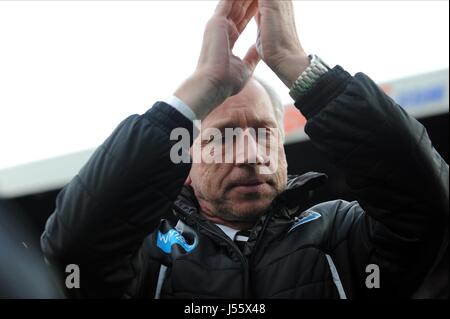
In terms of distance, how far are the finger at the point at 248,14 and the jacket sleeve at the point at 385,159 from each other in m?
0.21

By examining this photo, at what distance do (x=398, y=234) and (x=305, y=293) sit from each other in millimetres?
173

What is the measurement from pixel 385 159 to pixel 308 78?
0.56ft

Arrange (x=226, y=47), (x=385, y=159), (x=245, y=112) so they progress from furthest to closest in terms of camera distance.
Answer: (x=245, y=112)
(x=226, y=47)
(x=385, y=159)

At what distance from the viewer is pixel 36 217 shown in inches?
67.0

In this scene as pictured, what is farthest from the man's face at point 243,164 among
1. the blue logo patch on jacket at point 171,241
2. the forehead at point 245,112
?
the blue logo patch on jacket at point 171,241

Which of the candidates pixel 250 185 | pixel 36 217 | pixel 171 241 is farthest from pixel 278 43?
pixel 36 217

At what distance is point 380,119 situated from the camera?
810mm

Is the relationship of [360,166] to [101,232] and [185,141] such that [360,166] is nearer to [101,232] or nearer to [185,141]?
[185,141]

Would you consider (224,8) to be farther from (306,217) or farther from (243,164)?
(306,217)

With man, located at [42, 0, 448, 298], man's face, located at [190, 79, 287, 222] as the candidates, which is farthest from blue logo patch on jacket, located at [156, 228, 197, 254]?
man's face, located at [190, 79, 287, 222]

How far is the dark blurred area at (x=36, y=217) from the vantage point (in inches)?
34.2

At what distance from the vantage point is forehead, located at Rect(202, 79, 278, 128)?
3.40 feet

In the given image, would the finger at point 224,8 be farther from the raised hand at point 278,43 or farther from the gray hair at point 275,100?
the gray hair at point 275,100
